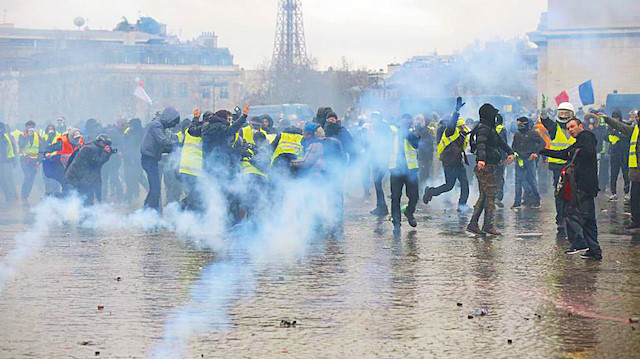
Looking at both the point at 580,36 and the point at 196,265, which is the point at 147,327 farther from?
the point at 580,36

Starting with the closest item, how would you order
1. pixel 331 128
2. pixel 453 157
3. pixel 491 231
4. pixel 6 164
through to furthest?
pixel 491 231 < pixel 331 128 < pixel 453 157 < pixel 6 164

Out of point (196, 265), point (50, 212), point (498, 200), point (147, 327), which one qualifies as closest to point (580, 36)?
point (498, 200)

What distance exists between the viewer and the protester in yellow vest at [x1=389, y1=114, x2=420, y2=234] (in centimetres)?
1758

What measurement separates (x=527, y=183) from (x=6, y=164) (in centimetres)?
1203

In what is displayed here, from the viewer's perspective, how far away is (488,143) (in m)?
16.3

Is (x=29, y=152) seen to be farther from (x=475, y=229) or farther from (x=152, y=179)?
(x=475, y=229)

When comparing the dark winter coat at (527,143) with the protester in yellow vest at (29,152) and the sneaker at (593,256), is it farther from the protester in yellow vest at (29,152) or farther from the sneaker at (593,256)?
the protester in yellow vest at (29,152)

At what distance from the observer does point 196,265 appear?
13.3 metres

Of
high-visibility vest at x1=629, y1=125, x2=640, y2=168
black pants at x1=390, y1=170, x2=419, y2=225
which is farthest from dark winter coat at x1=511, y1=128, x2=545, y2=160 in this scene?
high-visibility vest at x1=629, y1=125, x2=640, y2=168

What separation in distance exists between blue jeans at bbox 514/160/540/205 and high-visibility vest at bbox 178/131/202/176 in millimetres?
6544

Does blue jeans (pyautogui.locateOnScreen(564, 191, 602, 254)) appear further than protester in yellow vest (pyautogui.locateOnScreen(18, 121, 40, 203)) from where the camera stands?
No

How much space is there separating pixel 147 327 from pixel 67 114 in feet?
291

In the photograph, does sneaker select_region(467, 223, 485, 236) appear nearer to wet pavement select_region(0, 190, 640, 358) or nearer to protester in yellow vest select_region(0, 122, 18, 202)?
wet pavement select_region(0, 190, 640, 358)

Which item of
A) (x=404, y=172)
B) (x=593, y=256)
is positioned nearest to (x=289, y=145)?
(x=404, y=172)
